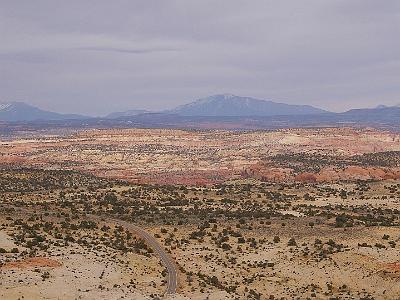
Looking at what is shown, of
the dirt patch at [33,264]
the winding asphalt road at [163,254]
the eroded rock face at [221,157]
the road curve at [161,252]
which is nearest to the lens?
the dirt patch at [33,264]

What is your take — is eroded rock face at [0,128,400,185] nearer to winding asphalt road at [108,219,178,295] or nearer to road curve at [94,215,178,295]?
road curve at [94,215,178,295]

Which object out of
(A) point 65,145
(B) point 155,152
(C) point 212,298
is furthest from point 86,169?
(C) point 212,298

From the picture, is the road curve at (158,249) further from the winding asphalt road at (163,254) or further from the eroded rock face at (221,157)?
the eroded rock face at (221,157)

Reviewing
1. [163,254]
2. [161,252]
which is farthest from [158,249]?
[163,254]

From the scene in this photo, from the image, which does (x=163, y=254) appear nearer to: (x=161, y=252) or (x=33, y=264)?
(x=161, y=252)

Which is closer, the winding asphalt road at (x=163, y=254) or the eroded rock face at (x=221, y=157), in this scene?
the winding asphalt road at (x=163, y=254)

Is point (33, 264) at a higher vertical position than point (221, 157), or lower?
higher

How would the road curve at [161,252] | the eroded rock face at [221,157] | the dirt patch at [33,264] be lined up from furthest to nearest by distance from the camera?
the eroded rock face at [221,157], the road curve at [161,252], the dirt patch at [33,264]

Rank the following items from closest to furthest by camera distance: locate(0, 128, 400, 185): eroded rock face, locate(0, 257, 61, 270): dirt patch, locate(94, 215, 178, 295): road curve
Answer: locate(0, 257, 61, 270): dirt patch, locate(94, 215, 178, 295): road curve, locate(0, 128, 400, 185): eroded rock face

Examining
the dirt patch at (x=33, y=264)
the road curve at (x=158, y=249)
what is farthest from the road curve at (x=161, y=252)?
the dirt patch at (x=33, y=264)

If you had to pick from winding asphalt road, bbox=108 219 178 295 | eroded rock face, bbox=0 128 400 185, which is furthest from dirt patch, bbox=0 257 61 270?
eroded rock face, bbox=0 128 400 185

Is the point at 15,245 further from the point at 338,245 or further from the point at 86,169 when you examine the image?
the point at 86,169

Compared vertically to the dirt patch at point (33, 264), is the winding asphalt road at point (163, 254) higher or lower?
lower
